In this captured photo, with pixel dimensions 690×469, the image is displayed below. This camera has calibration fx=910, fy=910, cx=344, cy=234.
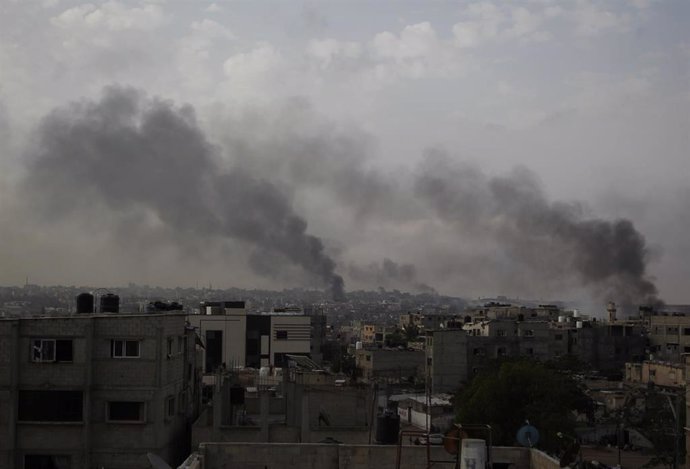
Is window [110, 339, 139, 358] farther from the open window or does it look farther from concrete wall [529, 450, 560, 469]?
concrete wall [529, 450, 560, 469]

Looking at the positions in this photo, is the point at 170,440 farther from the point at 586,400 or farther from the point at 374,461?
the point at 586,400

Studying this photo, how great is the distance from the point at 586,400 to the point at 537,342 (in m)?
20.8

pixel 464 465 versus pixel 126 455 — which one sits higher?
pixel 464 465

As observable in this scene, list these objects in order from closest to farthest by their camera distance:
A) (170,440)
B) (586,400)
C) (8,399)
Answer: (8,399)
(170,440)
(586,400)

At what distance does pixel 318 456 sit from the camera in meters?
14.1

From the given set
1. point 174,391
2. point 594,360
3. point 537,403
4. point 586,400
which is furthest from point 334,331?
point 174,391

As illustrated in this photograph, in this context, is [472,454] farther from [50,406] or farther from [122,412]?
[50,406]

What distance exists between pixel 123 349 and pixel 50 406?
6.51 ft

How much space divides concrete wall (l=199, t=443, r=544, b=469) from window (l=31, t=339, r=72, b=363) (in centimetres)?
758

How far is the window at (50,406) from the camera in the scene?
20.1 metres

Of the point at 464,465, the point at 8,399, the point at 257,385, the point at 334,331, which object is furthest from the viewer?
the point at 334,331

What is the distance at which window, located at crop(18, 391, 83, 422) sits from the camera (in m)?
20.1

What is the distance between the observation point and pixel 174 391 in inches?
867

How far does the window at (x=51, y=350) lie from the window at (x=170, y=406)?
251cm
